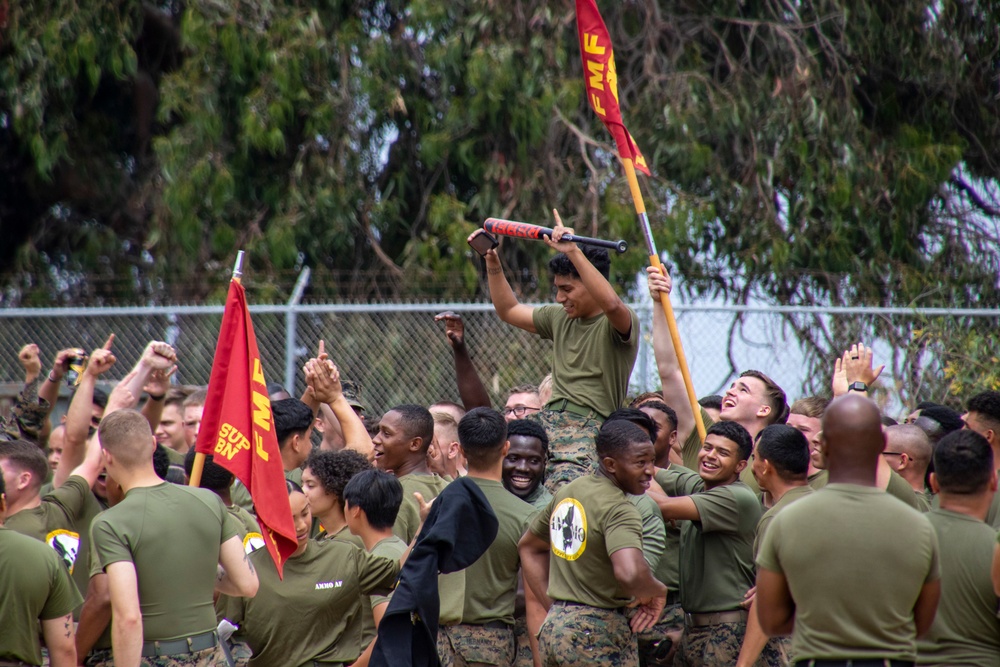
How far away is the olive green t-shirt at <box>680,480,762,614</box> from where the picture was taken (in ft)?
18.7

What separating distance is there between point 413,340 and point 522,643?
12.6 feet

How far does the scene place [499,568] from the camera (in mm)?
5805

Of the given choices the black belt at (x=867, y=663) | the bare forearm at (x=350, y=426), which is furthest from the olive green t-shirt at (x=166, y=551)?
the black belt at (x=867, y=663)

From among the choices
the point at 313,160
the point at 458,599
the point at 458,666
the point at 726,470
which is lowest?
the point at 458,666

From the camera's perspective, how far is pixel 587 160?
1152 centimetres

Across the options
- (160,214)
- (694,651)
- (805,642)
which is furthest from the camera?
(160,214)

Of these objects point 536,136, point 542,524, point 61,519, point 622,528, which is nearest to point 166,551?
point 61,519

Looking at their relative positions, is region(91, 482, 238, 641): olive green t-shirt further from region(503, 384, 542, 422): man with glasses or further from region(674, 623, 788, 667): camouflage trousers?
region(503, 384, 542, 422): man with glasses

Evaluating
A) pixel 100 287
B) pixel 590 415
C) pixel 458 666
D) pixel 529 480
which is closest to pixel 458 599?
pixel 458 666

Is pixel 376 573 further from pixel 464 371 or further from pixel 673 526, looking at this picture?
pixel 464 371

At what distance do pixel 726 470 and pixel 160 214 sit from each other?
8.38 m

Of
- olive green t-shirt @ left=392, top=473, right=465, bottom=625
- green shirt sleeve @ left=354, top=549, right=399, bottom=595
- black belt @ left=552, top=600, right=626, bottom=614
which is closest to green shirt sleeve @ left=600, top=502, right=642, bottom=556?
black belt @ left=552, top=600, right=626, bottom=614

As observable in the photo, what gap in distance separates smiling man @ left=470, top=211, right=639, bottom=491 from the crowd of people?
0.04ft

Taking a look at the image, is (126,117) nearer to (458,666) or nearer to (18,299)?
(18,299)
